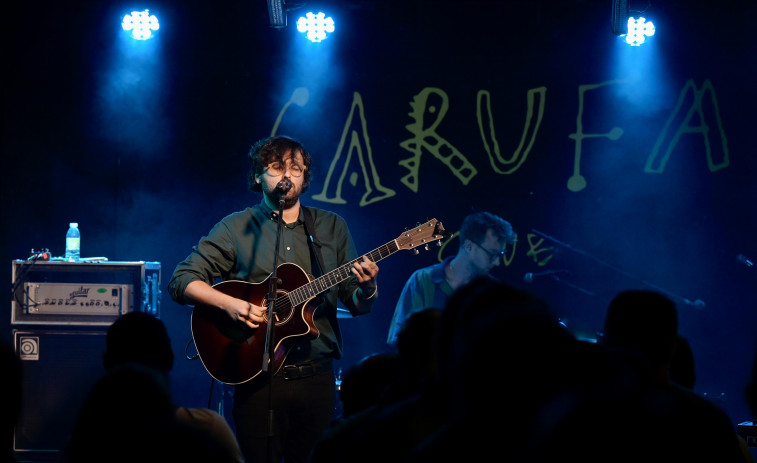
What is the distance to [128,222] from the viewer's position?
24.1ft

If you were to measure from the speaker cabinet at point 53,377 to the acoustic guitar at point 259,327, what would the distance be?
2.22 meters

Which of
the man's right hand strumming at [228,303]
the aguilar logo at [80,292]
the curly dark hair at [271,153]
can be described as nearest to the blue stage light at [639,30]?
the curly dark hair at [271,153]

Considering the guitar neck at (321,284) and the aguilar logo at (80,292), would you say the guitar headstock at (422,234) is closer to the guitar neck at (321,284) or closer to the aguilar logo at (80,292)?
the guitar neck at (321,284)

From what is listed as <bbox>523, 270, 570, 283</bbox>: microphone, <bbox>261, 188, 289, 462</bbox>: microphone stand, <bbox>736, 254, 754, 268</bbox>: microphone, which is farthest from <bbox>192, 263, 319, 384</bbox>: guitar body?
<bbox>736, 254, 754, 268</bbox>: microphone

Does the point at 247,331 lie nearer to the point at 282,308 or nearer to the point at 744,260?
the point at 282,308

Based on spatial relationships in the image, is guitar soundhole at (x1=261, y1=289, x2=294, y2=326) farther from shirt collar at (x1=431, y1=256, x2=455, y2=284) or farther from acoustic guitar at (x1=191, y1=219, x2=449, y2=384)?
shirt collar at (x1=431, y1=256, x2=455, y2=284)

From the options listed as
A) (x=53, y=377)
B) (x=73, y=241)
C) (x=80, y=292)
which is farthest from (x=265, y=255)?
(x=73, y=241)

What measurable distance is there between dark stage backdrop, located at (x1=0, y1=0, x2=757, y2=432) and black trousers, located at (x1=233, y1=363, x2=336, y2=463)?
3.18 metres

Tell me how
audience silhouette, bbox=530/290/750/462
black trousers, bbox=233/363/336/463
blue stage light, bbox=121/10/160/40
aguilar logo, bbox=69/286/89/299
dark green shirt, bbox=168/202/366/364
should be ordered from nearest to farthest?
audience silhouette, bbox=530/290/750/462
black trousers, bbox=233/363/336/463
dark green shirt, bbox=168/202/366/364
aguilar logo, bbox=69/286/89/299
blue stage light, bbox=121/10/160/40

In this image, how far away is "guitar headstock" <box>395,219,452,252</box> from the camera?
4525 mm

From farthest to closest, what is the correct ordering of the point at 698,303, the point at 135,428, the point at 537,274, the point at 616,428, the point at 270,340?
the point at 537,274
the point at 698,303
the point at 270,340
the point at 135,428
the point at 616,428

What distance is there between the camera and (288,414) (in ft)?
13.3

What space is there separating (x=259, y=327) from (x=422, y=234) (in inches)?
42.6

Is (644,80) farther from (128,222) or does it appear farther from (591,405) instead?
(591,405)
